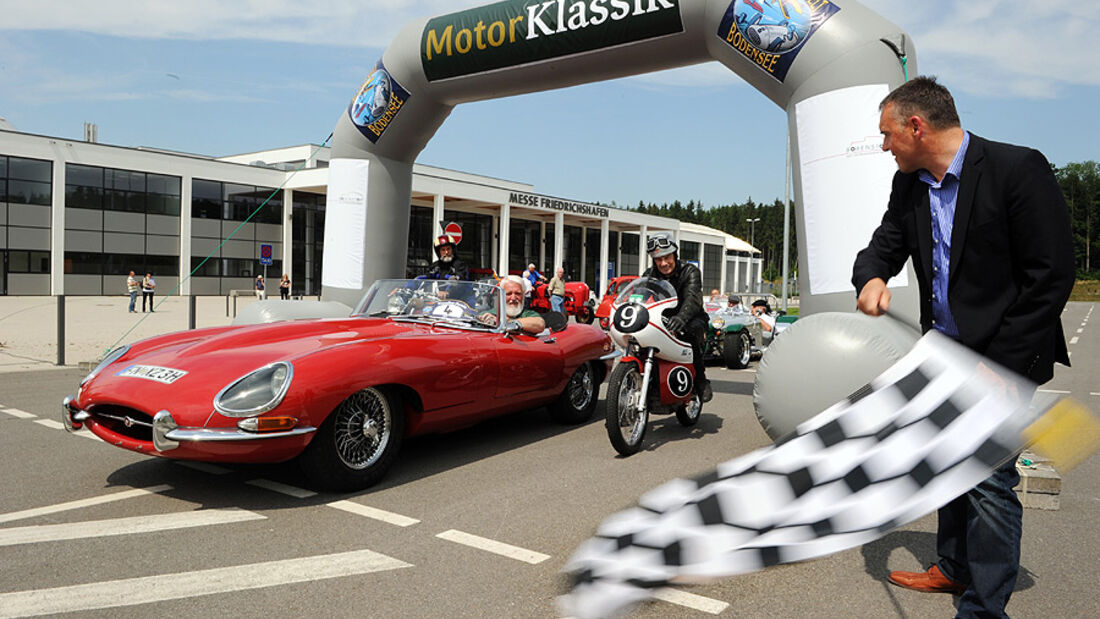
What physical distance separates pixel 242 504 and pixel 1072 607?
4.06 m

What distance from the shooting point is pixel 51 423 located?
6.21m

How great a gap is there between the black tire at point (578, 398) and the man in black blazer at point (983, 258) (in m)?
4.05

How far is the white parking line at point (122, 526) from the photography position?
3537mm

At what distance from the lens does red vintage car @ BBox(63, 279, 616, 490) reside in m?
3.86

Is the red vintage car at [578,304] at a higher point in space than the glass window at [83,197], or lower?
lower

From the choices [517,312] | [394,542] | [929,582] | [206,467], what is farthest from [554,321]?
[929,582]

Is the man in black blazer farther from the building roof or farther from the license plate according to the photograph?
the building roof

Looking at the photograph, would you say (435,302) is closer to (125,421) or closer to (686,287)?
(686,287)

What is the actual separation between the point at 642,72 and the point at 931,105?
20.0 ft

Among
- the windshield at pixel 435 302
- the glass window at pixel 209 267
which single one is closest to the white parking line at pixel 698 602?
the windshield at pixel 435 302

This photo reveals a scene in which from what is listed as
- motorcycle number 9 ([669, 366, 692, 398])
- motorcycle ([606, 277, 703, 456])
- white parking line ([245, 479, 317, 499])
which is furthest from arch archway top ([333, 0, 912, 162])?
white parking line ([245, 479, 317, 499])

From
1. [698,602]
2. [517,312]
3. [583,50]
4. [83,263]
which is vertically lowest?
[698,602]

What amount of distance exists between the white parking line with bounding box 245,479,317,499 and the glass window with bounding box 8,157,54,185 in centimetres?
3384

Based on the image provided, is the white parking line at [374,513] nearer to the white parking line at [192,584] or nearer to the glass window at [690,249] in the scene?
the white parking line at [192,584]
